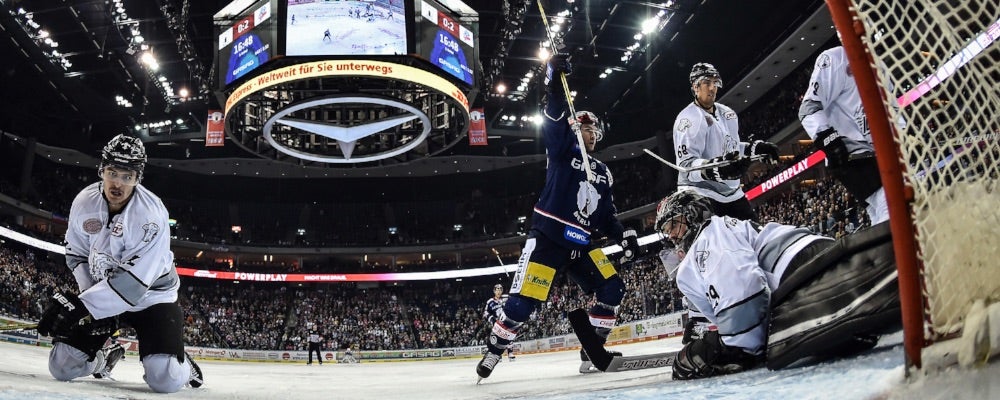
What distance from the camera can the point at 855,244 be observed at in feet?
6.70

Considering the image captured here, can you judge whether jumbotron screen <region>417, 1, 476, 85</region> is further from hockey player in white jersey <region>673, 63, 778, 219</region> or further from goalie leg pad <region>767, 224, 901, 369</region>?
goalie leg pad <region>767, 224, 901, 369</region>

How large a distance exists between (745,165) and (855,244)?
1.94 m

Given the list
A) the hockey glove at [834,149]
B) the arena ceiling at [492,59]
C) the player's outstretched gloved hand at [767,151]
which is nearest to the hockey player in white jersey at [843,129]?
the hockey glove at [834,149]

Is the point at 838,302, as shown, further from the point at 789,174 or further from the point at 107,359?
the point at 789,174

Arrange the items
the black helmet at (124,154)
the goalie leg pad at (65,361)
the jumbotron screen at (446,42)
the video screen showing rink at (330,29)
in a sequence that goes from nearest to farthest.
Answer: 1. the black helmet at (124,154)
2. the goalie leg pad at (65,361)
3. the video screen showing rink at (330,29)
4. the jumbotron screen at (446,42)

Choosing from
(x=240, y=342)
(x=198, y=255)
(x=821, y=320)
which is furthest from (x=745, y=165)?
(x=198, y=255)

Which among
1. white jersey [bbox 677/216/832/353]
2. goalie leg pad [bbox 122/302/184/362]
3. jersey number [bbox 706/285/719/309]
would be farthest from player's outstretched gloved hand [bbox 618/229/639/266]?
goalie leg pad [bbox 122/302/184/362]

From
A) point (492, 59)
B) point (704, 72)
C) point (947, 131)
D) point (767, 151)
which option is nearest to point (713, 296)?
point (947, 131)

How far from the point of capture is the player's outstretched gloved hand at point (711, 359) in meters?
2.54

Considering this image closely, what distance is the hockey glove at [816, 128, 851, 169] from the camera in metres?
3.54

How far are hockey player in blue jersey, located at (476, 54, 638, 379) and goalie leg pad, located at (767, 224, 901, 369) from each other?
230 centimetres

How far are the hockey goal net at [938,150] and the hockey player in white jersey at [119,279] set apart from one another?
331 cm

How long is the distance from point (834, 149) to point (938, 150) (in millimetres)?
2202

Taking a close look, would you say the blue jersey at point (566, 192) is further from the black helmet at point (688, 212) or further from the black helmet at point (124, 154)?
the black helmet at point (124, 154)
